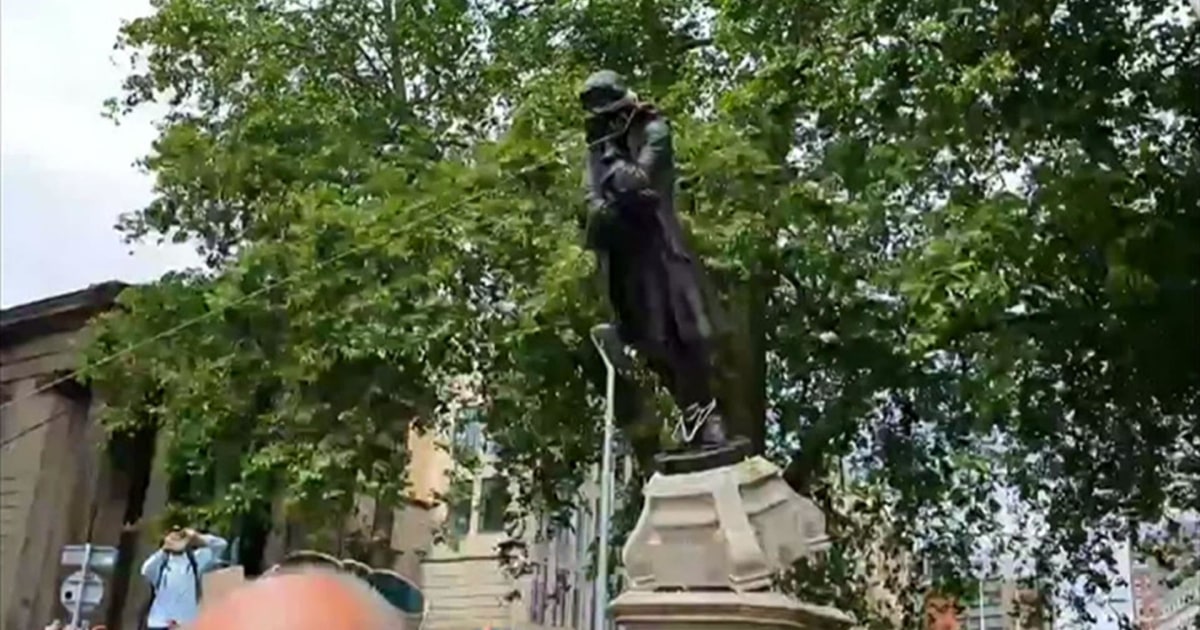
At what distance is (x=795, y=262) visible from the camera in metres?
9.21

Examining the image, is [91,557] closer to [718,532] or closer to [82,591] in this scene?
[82,591]

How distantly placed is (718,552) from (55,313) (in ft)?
49.0

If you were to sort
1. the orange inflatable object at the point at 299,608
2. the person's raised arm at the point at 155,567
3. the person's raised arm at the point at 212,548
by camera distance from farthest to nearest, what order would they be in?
the person's raised arm at the point at 212,548
the person's raised arm at the point at 155,567
the orange inflatable object at the point at 299,608

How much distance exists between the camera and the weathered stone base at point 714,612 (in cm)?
515

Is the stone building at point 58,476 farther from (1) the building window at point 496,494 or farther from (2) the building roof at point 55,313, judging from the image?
(1) the building window at point 496,494

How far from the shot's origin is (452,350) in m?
10.0

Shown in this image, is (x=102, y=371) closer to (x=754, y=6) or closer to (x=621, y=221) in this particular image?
(x=754, y=6)

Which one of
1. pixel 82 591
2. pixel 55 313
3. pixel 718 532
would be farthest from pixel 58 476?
pixel 718 532

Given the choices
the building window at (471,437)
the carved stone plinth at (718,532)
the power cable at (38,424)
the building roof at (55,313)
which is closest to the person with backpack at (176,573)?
the carved stone plinth at (718,532)

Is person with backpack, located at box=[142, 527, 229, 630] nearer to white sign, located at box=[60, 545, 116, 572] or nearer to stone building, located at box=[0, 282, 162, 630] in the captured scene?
white sign, located at box=[60, 545, 116, 572]

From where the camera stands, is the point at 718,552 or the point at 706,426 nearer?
the point at 718,552

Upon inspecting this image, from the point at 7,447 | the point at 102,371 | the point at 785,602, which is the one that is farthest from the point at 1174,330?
the point at 7,447

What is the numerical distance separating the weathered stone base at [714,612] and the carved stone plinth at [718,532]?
11 cm

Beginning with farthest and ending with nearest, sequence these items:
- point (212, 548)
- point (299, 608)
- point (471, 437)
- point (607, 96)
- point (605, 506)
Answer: point (471, 437)
point (605, 506)
point (212, 548)
point (607, 96)
point (299, 608)
